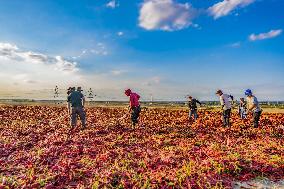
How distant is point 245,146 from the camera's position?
17.6 metres

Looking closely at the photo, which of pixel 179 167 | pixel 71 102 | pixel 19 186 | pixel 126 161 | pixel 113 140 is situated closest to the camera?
pixel 19 186

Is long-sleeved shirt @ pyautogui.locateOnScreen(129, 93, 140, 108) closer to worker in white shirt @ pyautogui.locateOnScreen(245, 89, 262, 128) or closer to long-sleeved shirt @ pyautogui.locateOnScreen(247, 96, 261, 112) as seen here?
worker in white shirt @ pyautogui.locateOnScreen(245, 89, 262, 128)

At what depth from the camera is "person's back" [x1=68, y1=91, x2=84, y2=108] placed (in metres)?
25.2

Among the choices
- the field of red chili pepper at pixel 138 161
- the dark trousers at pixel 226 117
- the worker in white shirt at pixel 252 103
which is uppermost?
the worker in white shirt at pixel 252 103

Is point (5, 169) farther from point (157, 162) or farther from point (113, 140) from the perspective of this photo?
point (113, 140)

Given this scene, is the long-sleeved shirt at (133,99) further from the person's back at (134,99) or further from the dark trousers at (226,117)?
the dark trousers at (226,117)

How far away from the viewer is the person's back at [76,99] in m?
25.2

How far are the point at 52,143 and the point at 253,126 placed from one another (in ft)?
46.0

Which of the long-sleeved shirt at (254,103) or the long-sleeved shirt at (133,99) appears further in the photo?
the long-sleeved shirt at (254,103)

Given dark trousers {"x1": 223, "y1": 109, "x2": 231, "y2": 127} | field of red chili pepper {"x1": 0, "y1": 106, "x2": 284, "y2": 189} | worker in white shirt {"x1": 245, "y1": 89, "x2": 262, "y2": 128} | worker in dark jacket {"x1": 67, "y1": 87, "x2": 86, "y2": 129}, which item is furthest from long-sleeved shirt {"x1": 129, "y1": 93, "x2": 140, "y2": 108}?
worker in white shirt {"x1": 245, "y1": 89, "x2": 262, "y2": 128}

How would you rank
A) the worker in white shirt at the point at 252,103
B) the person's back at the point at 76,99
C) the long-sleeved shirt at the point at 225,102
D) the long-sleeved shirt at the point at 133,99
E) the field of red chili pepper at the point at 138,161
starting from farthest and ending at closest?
the long-sleeved shirt at the point at 225,102 < the worker in white shirt at the point at 252,103 < the person's back at the point at 76,99 < the long-sleeved shirt at the point at 133,99 < the field of red chili pepper at the point at 138,161

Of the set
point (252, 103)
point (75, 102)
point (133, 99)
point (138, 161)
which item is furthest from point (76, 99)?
point (138, 161)

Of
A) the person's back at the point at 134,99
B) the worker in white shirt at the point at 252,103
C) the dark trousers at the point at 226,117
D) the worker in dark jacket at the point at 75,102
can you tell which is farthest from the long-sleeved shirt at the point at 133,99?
the worker in white shirt at the point at 252,103

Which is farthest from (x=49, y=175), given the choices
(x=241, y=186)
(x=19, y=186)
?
(x=241, y=186)
